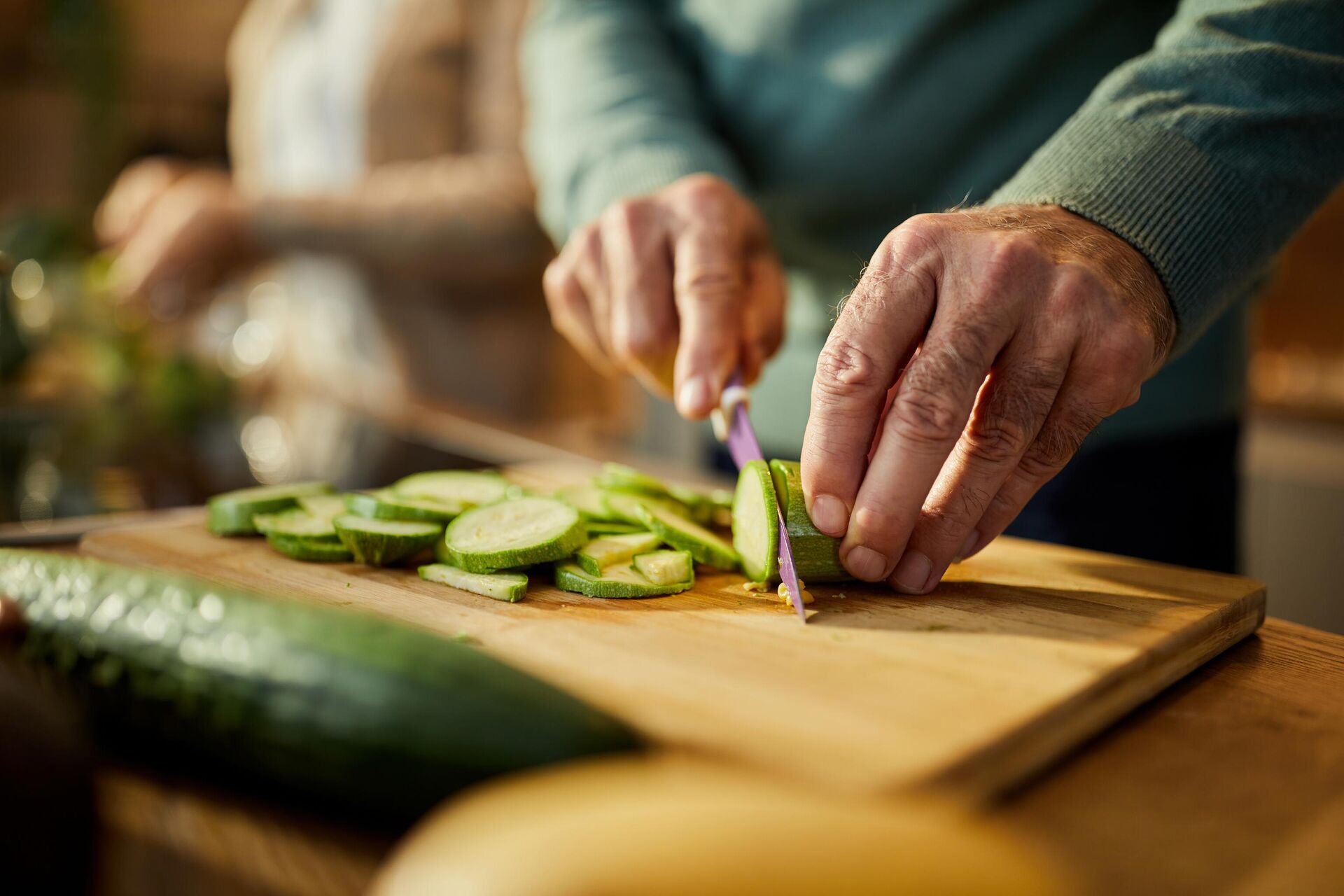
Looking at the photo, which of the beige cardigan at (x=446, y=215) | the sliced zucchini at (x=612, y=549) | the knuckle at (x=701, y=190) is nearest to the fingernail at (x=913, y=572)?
the sliced zucchini at (x=612, y=549)

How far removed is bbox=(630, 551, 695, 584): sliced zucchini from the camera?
4.29 feet

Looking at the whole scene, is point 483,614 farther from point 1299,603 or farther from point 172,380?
point 1299,603

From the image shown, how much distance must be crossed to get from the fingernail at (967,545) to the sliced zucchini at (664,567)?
13.6 inches

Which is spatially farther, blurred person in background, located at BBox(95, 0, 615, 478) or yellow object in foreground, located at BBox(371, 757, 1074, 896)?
blurred person in background, located at BBox(95, 0, 615, 478)

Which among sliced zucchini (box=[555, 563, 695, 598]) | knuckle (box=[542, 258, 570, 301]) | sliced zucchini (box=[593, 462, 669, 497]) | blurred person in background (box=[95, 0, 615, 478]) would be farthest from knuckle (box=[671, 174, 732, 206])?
blurred person in background (box=[95, 0, 615, 478])

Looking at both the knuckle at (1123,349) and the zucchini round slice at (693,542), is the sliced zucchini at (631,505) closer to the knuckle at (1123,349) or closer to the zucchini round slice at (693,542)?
the zucchini round slice at (693,542)

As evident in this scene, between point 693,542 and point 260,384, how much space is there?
2.49m

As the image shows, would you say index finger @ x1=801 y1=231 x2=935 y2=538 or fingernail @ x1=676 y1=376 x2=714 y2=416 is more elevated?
index finger @ x1=801 y1=231 x2=935 y2=538

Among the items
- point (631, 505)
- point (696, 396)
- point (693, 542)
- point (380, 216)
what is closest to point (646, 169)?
point (696, 396)

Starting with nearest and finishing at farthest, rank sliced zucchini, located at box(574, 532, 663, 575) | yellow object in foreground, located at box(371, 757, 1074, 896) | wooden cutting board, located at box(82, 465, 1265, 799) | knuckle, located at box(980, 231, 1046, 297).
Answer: yellow object in foreground, located at box(371, 757, 1074, 896) < wooden cutting board, located at box(82, 465, 1265, 799) < knuckle, located at box(980, 231, 1046, 297) < sliced zucchini, located at box(574, 532, 663, 575)

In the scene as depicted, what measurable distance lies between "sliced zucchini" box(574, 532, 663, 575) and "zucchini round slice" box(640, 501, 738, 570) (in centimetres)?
2

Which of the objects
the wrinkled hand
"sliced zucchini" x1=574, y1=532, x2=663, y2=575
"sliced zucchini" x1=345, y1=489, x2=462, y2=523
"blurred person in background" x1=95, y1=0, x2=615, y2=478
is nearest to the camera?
"sliced zucchini" x1=574, y1=532, x2=663, y2=575

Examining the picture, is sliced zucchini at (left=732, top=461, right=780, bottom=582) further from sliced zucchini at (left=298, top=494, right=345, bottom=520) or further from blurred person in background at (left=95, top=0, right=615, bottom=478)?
A: blurred person in background at (left=95, top=0, right=615, bottom=478)

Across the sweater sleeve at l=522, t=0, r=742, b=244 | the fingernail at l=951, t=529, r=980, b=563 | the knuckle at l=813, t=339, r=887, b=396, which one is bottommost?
the fingernail at l=951, t=529, r=980, b=563
